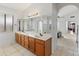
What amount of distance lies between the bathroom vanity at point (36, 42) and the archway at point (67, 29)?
20 centimetres

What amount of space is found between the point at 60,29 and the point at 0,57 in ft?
3.86

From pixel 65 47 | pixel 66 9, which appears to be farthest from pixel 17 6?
pixel 65 47

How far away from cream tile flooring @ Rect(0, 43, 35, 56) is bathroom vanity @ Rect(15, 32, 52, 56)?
2.6 inches

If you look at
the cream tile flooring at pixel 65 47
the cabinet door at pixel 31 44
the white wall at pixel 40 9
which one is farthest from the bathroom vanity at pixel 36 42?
the white wall at pixel 40 9

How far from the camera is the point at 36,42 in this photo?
5.10 feet

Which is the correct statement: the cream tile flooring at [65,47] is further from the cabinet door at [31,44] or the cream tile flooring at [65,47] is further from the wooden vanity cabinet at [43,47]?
the cabinet door at [31,44]

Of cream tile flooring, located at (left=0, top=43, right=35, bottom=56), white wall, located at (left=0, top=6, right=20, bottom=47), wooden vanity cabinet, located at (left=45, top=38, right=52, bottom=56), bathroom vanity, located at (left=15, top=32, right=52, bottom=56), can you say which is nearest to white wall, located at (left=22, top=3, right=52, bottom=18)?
white wall, located at (left=0, top=6, right=20, bottom=47)

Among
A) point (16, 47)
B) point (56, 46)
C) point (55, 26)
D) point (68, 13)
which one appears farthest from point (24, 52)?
point (68, 13)

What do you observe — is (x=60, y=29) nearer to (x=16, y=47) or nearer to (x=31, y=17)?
(x=31, y=17)

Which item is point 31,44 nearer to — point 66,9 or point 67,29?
point 67,29

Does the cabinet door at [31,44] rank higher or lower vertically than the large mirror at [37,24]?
lower

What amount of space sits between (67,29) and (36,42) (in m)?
0.60

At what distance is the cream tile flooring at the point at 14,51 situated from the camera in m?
1.52

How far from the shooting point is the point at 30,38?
5.22 ft
